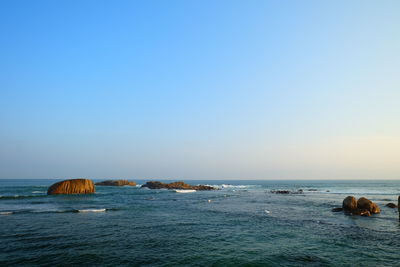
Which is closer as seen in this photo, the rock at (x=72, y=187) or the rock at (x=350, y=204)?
the rock at (x=350, y=204)

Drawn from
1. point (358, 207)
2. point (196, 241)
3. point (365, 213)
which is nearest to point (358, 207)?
point (358, 207)

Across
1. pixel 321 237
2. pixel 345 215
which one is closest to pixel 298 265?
pixel 321 237

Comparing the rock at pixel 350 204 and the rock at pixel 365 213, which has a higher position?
the rock at pixel 350 204

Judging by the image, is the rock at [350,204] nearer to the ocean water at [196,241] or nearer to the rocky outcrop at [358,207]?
the rocky outcrop at [358,207]

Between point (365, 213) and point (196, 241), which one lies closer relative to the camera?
point (196, 241)

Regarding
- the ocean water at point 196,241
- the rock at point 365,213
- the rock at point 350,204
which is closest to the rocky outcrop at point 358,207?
the rock at point 350,204

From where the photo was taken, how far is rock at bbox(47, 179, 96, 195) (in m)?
69.0

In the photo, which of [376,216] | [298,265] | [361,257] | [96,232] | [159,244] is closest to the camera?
[298,265]

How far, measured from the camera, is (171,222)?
30781 millimetres

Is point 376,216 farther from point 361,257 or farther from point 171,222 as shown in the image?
point 171,222

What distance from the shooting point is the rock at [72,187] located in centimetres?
6896

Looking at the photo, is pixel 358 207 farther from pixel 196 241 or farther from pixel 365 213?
pixel 196 241

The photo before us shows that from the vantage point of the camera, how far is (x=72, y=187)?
7156cm

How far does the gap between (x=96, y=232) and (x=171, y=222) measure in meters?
9.47
